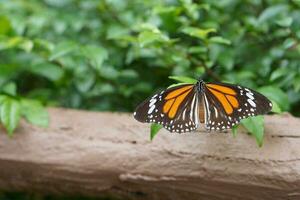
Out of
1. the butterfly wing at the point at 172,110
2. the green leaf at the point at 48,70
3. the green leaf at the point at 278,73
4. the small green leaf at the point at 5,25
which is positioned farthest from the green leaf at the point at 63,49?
the green leaf at the point at 278,73

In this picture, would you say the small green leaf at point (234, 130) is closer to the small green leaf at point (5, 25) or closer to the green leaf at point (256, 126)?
the green leaf at point (256, 126)

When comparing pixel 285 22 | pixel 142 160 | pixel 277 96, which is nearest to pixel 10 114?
pixel 142 160

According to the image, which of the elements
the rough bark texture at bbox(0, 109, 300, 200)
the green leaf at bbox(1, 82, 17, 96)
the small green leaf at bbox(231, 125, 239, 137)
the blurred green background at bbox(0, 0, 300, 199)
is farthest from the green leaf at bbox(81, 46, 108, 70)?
the small green leaf at bbox(231, 125, 239, 137)

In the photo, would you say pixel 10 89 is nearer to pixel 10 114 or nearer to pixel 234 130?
pixel 10 114

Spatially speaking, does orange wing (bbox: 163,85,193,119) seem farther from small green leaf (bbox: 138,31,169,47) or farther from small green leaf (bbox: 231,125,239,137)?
small green leaf (bbox: 138,31,169,47)

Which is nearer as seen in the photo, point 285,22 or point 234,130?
point 234,130
